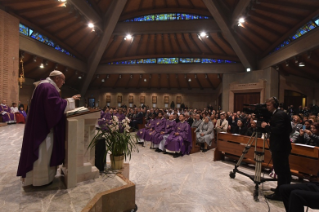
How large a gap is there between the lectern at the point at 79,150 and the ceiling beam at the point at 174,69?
1276 centimetres

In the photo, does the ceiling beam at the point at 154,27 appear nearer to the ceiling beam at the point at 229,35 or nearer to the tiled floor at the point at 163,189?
the ceiling beam at the point at 229,35

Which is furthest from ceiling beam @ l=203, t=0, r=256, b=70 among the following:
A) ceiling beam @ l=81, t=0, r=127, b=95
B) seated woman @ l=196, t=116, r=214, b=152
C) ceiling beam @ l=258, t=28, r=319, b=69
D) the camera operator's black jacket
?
the camera operator's black jacket

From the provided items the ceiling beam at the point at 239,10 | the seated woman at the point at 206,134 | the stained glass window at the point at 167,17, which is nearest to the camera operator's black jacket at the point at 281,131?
the seated woman at the point at 206,134

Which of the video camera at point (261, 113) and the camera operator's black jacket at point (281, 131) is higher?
the video camera at point (261, 113)

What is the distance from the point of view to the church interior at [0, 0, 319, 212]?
2402mm

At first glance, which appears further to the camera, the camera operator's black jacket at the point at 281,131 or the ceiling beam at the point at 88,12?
the ceiling beam at the point at 88,12

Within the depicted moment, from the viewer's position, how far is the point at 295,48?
848cm

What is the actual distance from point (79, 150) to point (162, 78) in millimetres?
15564

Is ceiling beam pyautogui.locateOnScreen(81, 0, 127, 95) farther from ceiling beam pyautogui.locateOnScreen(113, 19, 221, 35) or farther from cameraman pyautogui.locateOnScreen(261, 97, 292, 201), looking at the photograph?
cameraman pyautogui.locateOnScreen(261, 97, 292, 201)

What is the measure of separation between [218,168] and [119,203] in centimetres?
281

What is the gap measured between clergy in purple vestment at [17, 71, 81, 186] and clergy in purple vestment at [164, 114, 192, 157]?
354 cm

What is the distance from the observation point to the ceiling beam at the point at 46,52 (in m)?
9.66

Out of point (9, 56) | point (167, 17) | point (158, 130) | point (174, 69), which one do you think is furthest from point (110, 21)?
point (158, 130)

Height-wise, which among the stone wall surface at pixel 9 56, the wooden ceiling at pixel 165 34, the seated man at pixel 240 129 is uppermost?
the wooden ceiling at pixel 165 34
